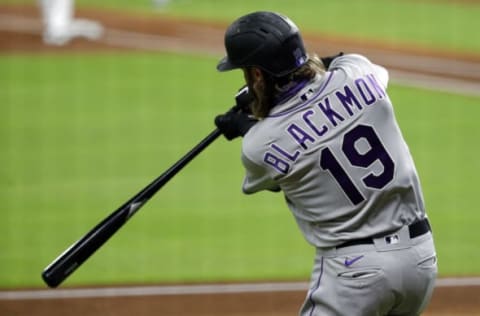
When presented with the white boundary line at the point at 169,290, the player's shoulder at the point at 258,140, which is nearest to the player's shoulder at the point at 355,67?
the player's shoulder at the point at 258,140

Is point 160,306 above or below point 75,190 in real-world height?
below

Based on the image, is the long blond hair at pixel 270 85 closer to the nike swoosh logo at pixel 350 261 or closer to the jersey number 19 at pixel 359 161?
the jersey number 19 at pixel 359 161

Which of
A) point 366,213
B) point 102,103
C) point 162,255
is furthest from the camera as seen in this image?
point 102,103

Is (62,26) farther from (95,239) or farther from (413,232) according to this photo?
(413,232)

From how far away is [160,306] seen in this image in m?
7.04

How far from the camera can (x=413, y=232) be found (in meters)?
4.21

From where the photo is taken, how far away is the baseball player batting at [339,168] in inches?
163

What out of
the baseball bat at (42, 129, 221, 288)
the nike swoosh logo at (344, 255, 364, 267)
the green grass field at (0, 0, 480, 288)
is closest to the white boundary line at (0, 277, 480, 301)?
the green grass field at (0, 0, 480, 288)

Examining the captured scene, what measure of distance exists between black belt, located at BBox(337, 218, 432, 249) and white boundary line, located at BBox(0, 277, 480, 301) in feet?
10.2

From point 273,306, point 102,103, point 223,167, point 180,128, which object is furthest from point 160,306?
point 102,103

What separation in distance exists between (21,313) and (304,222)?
309 cm

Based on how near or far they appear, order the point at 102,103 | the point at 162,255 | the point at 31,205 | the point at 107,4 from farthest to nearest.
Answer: the point at 107,4 → the point at 102,103 → the point at 31,205 → the point at 162,255

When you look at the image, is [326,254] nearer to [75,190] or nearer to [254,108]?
[254,108]

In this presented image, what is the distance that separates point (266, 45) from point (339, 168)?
528 millimetres
